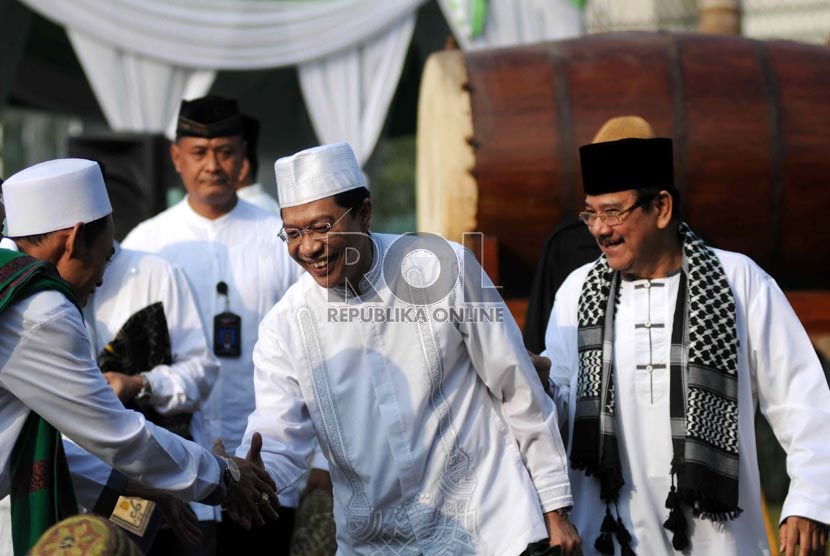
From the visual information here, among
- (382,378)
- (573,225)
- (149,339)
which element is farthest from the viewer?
(573,225)

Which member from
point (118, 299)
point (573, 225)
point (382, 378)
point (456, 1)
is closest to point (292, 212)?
point (382, 378)

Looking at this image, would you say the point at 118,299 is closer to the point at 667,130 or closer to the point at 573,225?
the point at 573,225

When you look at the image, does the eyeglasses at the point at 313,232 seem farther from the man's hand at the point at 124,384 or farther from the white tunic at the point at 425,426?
the man's hand at the point at 124,384

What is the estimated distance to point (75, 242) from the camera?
151 inches

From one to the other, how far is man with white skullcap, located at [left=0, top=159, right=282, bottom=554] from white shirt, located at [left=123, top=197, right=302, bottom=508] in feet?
5.21

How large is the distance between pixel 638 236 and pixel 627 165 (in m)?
0.23

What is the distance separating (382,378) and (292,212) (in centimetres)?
54

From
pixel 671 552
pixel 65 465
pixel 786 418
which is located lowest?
pixel 671 552

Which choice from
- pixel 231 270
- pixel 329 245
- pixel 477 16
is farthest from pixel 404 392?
pixel 477 16

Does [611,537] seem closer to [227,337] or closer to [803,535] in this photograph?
[803,535]

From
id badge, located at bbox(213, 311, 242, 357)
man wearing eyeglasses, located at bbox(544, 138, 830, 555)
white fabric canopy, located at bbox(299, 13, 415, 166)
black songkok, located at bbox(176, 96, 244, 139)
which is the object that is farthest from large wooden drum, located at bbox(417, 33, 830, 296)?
white fabric canopy, located at bbox(299, 13, 415, 166)

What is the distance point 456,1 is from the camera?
11.0 meters

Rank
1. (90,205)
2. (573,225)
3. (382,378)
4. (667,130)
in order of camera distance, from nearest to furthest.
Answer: (382,378) < (90,205) < (573,225) < (667,130)

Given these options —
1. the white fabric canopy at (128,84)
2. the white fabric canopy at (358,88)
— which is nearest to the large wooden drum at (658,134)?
the white fabric canopy at (358,88)
